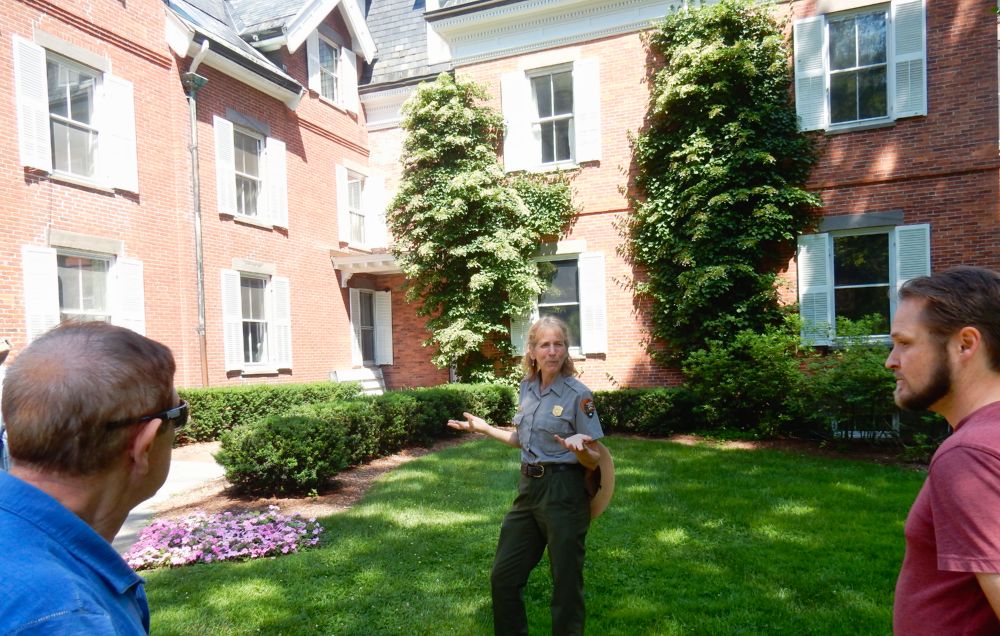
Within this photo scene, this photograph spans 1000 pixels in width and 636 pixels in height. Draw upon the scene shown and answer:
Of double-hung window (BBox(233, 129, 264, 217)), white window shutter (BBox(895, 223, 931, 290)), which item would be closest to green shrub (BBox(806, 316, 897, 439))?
white window shutter (BBox(895, 223, 931, 290))

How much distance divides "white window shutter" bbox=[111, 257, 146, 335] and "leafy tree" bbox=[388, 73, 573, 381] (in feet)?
17.0

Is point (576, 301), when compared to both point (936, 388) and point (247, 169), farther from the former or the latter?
point (936, 388)

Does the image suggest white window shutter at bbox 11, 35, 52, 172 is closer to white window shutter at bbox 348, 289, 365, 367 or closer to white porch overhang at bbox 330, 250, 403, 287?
white porch overhang at bbox 330, 250, 403, 287

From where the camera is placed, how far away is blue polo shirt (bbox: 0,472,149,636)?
96 centimetres

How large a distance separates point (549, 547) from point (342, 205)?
1363 centimetres

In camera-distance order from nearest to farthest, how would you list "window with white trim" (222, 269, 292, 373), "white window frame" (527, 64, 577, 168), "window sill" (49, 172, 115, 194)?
"window sill" (49, 172, 115, 194) < "window with white trim" (222, 269, 292, 373) < "white window frame" (527, 64, 577, 168)

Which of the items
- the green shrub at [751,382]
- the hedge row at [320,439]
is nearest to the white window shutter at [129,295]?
the hedge row at [320,439]

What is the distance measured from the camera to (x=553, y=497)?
10.6 ft

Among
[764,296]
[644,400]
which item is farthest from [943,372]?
[764,296]

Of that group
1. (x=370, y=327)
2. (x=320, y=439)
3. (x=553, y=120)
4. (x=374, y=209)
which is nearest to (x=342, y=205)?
(x=374, y=209)

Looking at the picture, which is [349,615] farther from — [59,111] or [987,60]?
[987,60]

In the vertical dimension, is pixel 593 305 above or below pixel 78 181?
below

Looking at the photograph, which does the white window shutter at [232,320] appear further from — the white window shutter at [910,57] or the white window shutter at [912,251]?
the white window shutter at [910,57]

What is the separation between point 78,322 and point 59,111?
35.2ft
